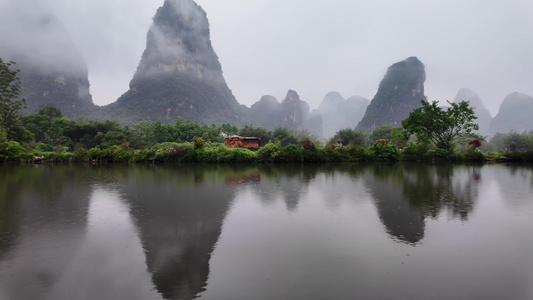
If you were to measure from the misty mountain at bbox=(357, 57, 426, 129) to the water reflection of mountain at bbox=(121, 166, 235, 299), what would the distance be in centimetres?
10507

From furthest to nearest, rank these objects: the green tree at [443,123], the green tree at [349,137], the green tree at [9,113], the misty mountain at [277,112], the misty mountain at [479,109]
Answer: the misty mountain at [479,109] → the misty mountain at [277,112] → the green tree at [349,137] → the green tree at [9,113] → the green tree at [443,123]

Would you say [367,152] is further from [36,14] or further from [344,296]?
[36,14]

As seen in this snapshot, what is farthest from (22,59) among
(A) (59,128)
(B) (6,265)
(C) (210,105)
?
(B) (6,265)

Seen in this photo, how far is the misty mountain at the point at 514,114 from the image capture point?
137m

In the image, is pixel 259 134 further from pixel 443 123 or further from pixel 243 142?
pixel 443 123

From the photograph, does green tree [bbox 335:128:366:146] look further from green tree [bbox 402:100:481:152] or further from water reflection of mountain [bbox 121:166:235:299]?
water reflection of mountain [bbox 121:166:235:299]

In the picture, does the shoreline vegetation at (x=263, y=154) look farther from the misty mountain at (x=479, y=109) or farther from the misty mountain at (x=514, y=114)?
the misty mountain at (x=479, y=109)

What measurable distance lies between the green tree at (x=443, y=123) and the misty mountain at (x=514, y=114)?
135 metres

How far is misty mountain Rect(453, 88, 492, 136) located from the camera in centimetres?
17250

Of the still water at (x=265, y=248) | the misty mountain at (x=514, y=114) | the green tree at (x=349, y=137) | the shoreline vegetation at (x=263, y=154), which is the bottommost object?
the still water at (x=265, y=248)

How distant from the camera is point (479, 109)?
176 metres

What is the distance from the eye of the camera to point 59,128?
4519 centimetres

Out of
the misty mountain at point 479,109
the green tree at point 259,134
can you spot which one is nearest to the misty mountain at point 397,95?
the green tree at point 259,134

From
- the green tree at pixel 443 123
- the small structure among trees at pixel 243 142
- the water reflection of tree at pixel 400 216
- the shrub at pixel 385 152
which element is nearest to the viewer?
the water reflection of tree at pixel 400 216
